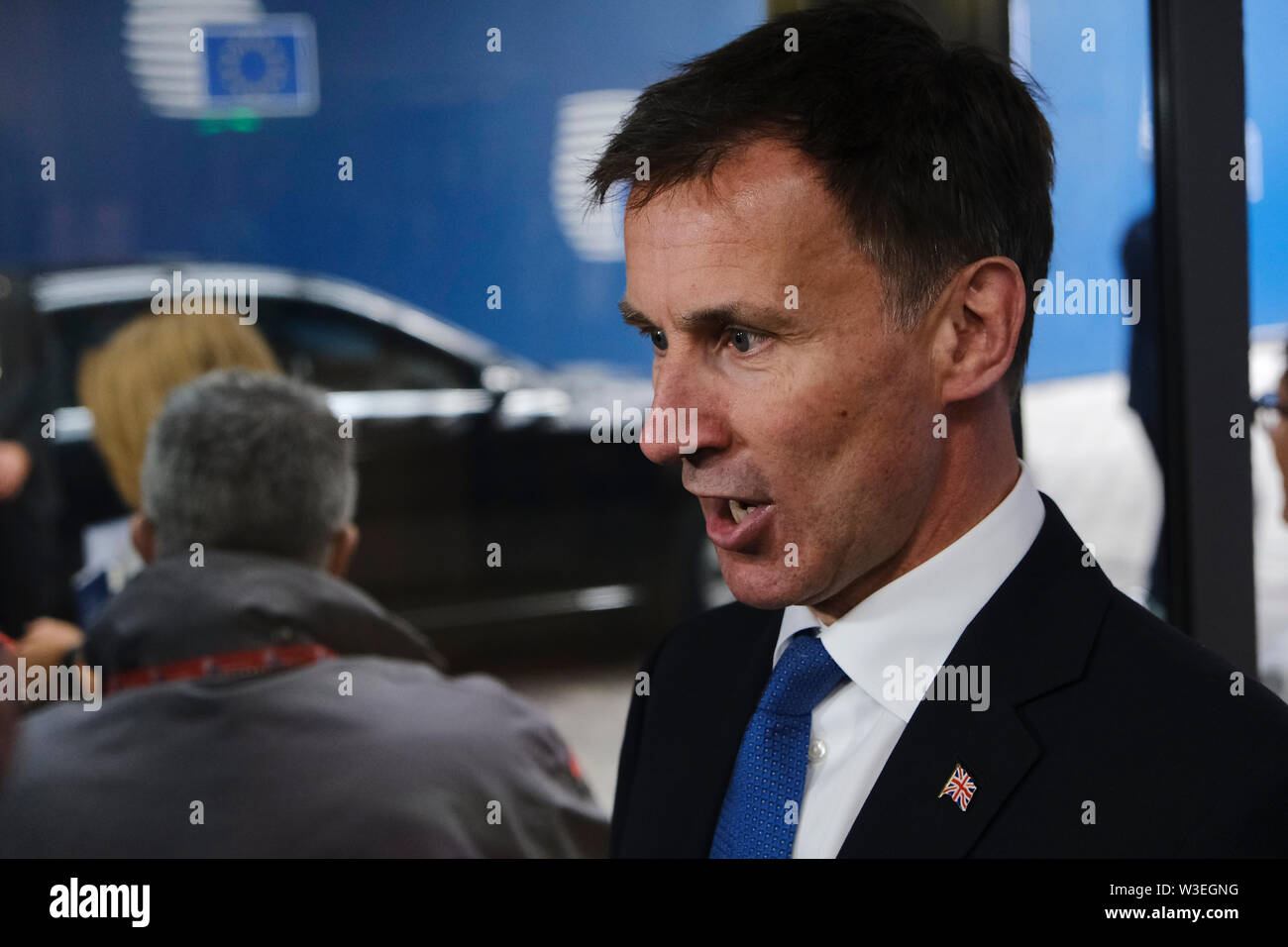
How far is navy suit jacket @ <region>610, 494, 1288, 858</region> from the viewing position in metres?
0.99

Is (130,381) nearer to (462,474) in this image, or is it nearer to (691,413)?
(462,474)

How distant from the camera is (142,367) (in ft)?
7.65

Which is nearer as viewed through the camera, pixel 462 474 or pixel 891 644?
pixel 891 644

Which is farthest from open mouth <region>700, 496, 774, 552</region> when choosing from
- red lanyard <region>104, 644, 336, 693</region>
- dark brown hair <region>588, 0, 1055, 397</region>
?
red lanyard <region>104, 644, 336, 693</region>

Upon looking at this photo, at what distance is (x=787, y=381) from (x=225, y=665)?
137cm

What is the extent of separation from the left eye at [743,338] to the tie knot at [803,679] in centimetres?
34

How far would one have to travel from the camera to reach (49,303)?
2.28 m

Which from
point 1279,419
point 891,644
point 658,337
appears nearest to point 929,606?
point 891,644

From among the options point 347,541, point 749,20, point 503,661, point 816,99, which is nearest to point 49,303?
point 347,541

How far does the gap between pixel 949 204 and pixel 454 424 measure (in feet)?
5.26

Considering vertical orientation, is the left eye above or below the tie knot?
above

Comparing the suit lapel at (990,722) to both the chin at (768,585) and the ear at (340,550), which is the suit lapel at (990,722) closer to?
the chin at (768,585)

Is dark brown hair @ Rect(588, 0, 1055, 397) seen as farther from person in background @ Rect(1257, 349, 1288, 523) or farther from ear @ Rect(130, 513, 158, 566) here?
ear @ Rect(130, 513, 158, 566)

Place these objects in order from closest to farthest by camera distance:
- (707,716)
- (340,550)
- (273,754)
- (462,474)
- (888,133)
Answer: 1. (888,133)
2. (707,716)
3. (273,754)
4. (340,550)
5. (462,474)
